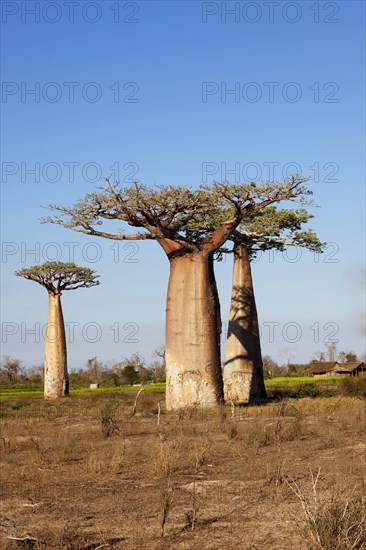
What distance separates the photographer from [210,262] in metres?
18.3

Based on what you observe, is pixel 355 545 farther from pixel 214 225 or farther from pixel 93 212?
pixel 214 225

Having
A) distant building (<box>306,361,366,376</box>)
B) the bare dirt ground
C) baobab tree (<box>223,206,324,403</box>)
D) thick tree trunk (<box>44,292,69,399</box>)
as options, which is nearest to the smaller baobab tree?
thick tree trunk (<box>44,292,69,399</box>)

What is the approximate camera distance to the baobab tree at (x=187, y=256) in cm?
1709

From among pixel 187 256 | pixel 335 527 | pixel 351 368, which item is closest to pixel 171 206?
pixel 187 256

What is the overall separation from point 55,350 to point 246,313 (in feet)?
35.7

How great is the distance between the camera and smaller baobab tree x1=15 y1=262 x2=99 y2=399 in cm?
3139

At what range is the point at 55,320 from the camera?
1254 inches

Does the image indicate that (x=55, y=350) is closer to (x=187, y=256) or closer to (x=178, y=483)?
(x=187, y=256)

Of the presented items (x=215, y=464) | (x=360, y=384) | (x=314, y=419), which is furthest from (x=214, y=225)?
(x=215, y=464)

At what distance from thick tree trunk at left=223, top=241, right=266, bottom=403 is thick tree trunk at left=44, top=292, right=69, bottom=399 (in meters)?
10.00

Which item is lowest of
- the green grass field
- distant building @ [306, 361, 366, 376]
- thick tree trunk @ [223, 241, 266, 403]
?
the green grass field

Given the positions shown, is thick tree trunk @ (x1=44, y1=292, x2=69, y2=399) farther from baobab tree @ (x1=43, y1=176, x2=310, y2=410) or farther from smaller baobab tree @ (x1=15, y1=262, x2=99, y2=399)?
baobab tree @ (x1=43, y1=176, x2=310, y2=410)

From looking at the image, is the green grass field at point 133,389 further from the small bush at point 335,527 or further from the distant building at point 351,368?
the small bush at point 335,527

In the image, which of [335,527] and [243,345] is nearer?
[335,527]
